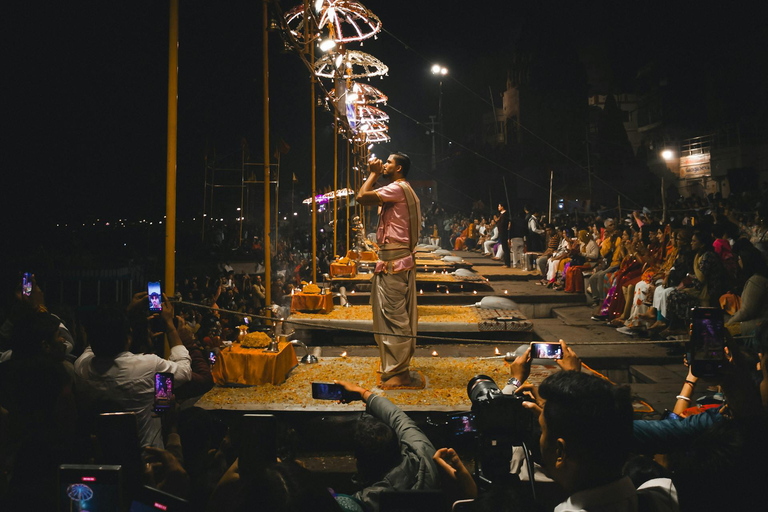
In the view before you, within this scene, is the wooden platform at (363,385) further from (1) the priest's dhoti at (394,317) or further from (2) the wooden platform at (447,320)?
(2) the wooden platform at (447,320)

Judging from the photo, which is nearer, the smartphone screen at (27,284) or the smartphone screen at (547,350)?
the smartphone screen at (547,350)

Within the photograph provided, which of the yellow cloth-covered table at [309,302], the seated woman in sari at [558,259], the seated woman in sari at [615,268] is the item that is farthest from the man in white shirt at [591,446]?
the seated woman in sari at [558,259]

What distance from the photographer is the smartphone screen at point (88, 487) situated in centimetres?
163

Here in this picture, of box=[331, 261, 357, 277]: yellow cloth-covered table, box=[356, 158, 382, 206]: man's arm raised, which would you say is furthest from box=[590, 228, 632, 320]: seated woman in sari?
box=[356, 158, 382, 206]: man's arm raised

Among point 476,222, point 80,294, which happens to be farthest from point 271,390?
point 476,222

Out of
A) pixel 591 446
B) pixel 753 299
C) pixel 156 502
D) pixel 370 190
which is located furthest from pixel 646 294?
pixel 156 502

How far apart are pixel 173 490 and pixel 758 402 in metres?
2.41

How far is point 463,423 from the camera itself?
2.43m

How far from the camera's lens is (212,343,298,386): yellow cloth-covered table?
17.2 ft

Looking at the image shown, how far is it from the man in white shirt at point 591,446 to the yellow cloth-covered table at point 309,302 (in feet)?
22.9

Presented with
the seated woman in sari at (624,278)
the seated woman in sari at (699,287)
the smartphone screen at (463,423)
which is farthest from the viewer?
the seated woman in sari at (624,278)

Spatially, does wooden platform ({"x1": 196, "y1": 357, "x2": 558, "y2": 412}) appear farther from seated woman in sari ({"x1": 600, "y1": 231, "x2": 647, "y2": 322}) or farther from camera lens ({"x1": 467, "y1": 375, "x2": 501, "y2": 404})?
seated woman in sari ({"x1": 600, "y1": 231, "x2": 647, "y2": 322})

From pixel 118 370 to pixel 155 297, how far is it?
0.60 metres

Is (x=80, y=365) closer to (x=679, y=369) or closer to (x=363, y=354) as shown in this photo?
(x=363, y=354)
